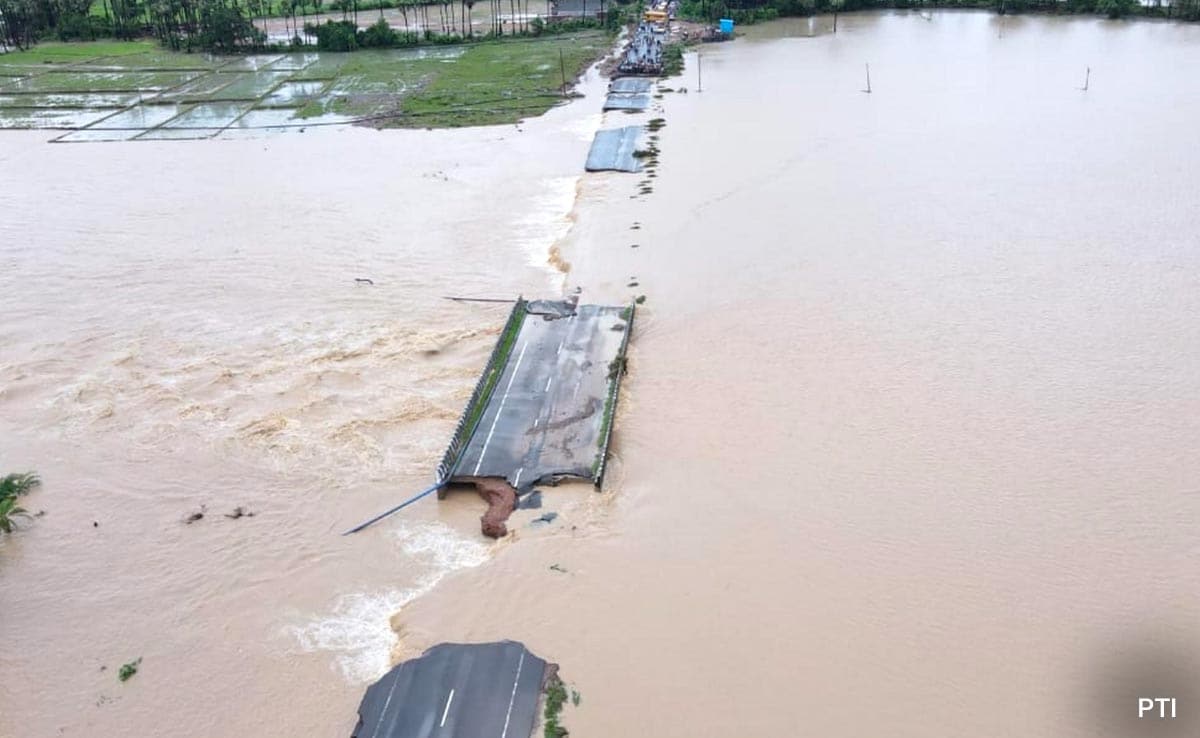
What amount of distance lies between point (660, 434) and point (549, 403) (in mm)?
1601

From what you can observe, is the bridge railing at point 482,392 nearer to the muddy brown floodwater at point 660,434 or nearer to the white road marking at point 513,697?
the muddy brown floodwater at point 660,434

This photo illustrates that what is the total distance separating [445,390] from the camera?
1236cm

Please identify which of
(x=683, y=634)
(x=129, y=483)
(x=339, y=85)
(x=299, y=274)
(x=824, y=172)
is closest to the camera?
(x=683, y=634)

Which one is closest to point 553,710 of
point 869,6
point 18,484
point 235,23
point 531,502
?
point 531,502

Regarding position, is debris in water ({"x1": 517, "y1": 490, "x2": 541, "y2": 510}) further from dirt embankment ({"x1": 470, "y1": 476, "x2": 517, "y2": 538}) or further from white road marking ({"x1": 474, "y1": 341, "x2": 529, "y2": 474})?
white road marking ({"x1": 474, "y1": 341, "x2": 529, "y2": 474})

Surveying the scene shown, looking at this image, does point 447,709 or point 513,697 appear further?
point 513,697

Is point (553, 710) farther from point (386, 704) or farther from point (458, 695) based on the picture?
point (386, 704)

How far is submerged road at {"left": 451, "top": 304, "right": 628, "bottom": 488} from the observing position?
1062 centimetres

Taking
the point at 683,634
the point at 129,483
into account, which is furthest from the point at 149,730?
the point at 683,634

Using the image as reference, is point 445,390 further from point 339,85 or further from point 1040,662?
point 339,85

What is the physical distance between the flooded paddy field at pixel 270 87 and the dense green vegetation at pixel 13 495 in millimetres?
15891

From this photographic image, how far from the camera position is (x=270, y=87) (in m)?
29.6

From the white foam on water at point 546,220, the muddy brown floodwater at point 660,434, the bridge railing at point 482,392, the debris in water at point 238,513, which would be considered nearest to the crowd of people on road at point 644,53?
the muddy brown floodwater at point 660,434

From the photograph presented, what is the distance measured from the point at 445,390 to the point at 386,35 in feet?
89.3
